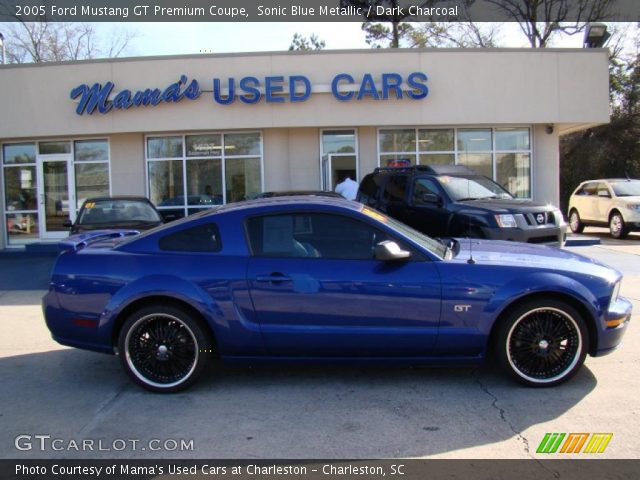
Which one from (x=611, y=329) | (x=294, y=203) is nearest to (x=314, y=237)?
(x=294, y=203)


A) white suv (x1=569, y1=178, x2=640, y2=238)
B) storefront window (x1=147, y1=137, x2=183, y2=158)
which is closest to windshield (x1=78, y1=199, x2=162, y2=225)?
storefront window (x1=147, y1=137, x2=183, y2=158)

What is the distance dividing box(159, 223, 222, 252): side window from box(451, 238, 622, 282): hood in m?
1.97

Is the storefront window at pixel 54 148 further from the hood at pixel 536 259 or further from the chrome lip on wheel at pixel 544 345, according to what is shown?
the chrome lip on wheel at pixel 544 345

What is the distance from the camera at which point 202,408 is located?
14.7ft

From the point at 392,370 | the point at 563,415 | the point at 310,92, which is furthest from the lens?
the point at 310,92

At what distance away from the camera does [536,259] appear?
4.84 metres

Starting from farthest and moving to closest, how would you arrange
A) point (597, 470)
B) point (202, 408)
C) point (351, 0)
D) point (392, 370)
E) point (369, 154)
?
point (351, 0) → point (369, 154) → point (392, 370) → point (202, 408) → point (597, 470)

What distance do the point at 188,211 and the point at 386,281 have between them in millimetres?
12638

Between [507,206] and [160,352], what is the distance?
6036 mm

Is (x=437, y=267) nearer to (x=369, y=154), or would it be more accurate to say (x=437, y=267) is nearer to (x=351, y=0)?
(x=369, y=154)

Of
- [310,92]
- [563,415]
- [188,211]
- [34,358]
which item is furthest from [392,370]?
[188,211]

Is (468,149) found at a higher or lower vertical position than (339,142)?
lower

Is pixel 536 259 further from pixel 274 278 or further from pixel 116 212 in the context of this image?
pixel 116 212

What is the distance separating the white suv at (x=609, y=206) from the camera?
15.6 m
